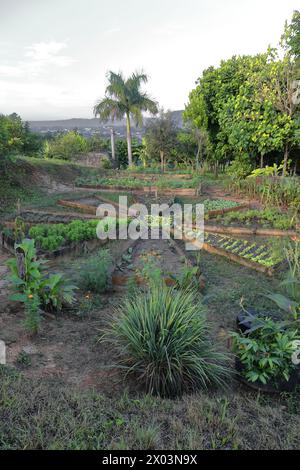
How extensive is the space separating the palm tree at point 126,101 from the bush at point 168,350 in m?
18.9

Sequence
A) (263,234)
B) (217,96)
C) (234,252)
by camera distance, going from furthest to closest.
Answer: (217,96)
(263,234)
(234,252)

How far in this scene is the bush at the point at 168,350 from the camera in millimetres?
2625

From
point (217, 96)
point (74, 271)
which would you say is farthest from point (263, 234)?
point (217, 96)

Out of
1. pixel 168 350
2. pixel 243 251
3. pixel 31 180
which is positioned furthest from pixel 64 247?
pixel 31 180

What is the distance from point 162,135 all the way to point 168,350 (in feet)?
50.7

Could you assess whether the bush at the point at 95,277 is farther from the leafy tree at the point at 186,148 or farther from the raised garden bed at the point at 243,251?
the leafy tree at the point at 186,148

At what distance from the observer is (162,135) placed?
667 inches

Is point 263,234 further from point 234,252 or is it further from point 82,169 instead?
point 82,169

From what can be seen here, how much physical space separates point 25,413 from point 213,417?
1219 millimetres

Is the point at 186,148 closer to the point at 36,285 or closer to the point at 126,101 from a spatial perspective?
the point at 126,101

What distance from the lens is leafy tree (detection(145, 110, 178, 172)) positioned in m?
17.0

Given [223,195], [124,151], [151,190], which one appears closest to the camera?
[223,195]
